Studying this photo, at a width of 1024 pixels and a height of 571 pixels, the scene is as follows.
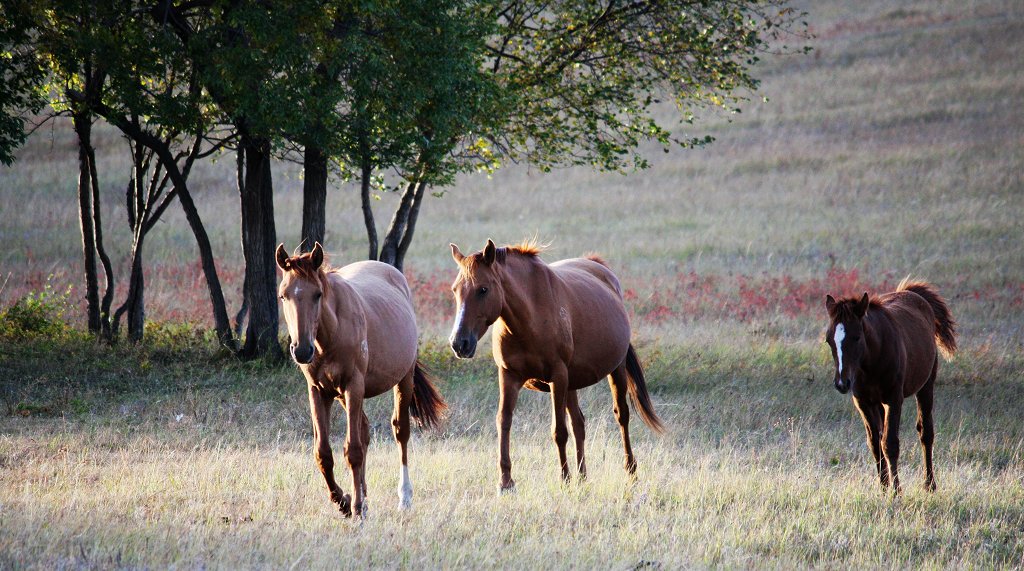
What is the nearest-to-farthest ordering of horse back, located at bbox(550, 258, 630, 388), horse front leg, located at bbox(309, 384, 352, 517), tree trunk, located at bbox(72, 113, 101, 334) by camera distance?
1. horse front leg, located at bbox(309, 384, 352, 517)
2. horse back, located at bbox(550, 258, 630, 388)
3. tree trunk, located at bbox(72, 113, 101, 334)

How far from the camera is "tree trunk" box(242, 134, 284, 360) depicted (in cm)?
1270

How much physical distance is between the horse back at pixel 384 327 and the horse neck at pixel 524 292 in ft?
3.08

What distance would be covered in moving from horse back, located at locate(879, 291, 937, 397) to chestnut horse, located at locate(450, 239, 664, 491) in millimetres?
2568

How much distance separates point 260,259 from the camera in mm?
12773

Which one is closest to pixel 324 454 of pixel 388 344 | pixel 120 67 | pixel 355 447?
pixel 355 447

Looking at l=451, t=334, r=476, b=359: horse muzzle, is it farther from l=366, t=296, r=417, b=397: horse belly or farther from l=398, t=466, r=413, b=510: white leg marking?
l=398, t=466, r=413, b=510: white leg marking

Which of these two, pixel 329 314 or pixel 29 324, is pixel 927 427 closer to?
pixel 329 314

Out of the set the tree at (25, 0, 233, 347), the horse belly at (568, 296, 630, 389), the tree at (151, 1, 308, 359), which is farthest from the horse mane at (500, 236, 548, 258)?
the tree at (25, 0, 233, 347)

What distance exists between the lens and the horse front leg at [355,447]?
6.48 m

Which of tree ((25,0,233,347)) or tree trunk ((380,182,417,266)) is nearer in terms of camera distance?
tree ((25,0,233,347))

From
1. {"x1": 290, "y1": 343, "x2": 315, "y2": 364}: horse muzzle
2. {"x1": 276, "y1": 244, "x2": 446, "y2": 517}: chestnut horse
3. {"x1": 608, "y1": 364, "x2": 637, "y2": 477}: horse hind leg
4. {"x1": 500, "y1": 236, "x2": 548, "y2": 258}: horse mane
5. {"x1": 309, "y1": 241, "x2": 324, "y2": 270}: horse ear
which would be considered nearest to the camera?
{"x1": 290, "y1": 343, "x2": 315, "y2": 364}: horse muzzle

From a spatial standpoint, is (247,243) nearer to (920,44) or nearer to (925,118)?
(925,118)

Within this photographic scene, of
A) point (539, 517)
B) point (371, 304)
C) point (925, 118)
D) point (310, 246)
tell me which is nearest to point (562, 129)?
point (310, 246)

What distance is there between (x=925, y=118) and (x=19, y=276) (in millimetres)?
35313
